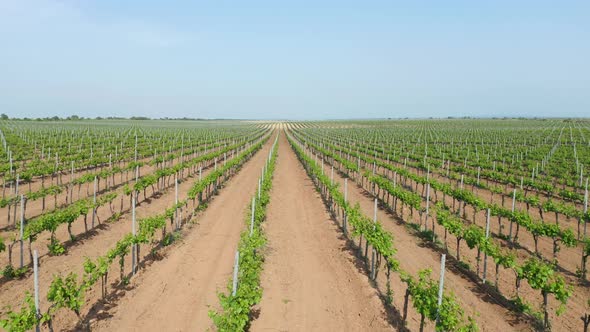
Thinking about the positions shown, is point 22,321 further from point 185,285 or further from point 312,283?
point 312,283

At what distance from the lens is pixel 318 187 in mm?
22109

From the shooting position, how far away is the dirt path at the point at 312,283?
25.9 feet

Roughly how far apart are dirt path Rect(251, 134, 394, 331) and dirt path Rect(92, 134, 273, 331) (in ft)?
4.20

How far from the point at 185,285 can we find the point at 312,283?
3405 millimetres

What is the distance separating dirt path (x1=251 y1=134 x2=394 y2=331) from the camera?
7.91 metres

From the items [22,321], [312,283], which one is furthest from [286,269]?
[22,321]

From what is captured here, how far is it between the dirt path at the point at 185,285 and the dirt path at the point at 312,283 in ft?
4.20

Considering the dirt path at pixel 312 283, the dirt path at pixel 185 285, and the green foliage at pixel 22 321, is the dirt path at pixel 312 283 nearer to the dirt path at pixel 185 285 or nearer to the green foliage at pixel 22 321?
the dirt path at pixel 185 285

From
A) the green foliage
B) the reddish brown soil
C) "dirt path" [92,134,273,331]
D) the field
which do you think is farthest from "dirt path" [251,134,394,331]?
the green foliage

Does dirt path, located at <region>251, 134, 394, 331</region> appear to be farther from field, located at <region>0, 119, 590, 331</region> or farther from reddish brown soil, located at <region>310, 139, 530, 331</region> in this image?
reddish brown soil, located at <region>310, 139, 530, 331</region>

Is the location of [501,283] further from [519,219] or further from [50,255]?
[50,255]

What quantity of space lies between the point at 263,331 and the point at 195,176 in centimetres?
1975

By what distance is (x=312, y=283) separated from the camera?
384 inches

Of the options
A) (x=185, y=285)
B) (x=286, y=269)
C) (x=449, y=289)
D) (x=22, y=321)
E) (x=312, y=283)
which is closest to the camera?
(x=22, y=321)
